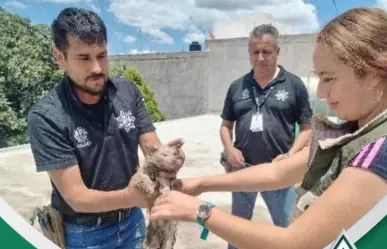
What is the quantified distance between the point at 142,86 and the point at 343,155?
1.96 ft

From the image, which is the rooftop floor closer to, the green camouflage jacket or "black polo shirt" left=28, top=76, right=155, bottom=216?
"black polo shirt" left=28, top=76, right=155, bottom=216

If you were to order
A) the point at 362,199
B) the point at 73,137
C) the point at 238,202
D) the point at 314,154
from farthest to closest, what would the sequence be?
the point at 238,202
the point at 73,137
the point at 314,154
the point at 362,199

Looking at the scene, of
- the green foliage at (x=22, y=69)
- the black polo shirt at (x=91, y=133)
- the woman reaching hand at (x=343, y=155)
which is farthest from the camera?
the green foliage at (x=22, y=69)

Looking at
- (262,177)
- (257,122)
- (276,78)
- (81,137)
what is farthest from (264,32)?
(81,137)

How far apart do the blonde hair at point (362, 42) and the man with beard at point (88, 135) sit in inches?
10.1

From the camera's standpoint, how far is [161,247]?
27.6 inches

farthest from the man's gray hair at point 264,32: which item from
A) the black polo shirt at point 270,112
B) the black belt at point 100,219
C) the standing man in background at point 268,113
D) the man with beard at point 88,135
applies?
the black belt at point 100,219

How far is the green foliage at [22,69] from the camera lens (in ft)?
2.79

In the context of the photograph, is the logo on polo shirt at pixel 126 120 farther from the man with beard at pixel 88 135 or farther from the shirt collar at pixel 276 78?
the shirt collar at pixel 276 78

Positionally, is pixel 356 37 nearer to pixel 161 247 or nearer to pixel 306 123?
pixel 161 247

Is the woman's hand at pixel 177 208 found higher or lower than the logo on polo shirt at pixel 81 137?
lower

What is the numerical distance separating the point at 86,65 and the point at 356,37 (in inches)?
15.0

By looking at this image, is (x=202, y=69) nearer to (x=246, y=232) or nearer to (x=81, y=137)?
(x=81, y=137)

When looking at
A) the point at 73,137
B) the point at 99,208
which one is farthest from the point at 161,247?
the point at 73,137
